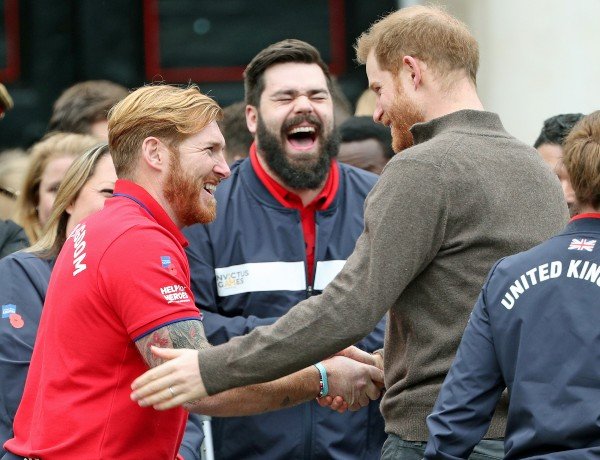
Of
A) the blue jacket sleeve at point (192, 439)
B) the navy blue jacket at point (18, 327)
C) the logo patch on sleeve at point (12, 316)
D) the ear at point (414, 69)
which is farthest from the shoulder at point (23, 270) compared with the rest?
the ear at point (414, 69)

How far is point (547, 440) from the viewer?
366 cm

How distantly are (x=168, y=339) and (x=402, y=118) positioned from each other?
1.13 metres

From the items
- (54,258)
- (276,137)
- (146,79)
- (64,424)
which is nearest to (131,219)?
(64,424)

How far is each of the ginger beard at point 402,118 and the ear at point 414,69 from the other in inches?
2.1

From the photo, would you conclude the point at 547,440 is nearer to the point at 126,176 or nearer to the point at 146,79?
the point at 126,176

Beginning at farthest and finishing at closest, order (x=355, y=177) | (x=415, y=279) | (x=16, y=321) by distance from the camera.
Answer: (x=355, y=177)
(x=16, y=321)
(x=415, y=279)

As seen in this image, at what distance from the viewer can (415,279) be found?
423 centimetres

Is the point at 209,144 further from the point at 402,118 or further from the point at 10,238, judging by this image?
the point at 10,238

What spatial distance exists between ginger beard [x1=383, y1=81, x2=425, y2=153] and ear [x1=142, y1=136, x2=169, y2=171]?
76cm

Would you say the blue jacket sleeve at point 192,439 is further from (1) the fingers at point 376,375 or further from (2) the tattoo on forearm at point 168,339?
(2) the tattoo on forearm at point 168,339

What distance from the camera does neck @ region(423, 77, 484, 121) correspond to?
4488 mm

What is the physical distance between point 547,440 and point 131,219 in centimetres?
137

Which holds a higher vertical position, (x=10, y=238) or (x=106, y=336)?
(x=106, y=336)

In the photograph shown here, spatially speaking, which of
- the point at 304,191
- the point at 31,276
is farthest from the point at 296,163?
the point at 31,276
